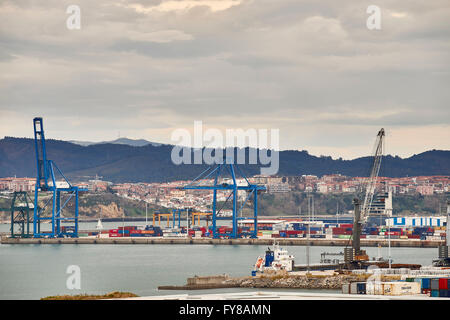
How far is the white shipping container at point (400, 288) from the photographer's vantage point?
31.1 meters

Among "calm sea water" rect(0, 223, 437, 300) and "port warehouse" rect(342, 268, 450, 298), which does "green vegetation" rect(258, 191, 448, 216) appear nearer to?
"calm sea water" rect(0, 223, 437, 300)

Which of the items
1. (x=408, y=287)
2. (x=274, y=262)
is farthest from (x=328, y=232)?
(x=408, y=287)

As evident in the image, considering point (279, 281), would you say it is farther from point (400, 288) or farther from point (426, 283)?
point (400, 288)

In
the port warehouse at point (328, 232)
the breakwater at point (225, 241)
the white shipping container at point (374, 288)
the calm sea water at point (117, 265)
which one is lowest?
the calm sea water at point (117, 265)

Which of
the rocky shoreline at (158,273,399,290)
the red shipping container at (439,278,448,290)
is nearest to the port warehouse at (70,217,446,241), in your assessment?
the rocky shoreline at (158,273,399,290)

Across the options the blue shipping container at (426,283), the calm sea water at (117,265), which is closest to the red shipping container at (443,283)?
the blue shipping container at (426,283)

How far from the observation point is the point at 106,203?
18700 centimetres

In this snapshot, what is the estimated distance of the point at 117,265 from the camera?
57656mm

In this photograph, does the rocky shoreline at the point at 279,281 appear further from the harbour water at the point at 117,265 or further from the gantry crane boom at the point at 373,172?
the gantry crane boom at the point at 373,172

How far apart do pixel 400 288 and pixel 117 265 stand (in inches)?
1153
